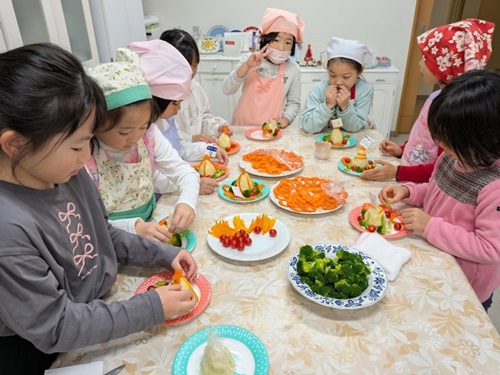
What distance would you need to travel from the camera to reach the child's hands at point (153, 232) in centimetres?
105

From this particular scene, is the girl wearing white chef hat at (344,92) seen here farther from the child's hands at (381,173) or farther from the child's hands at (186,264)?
the child's hands at (186,264)

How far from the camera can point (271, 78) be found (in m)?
2.26

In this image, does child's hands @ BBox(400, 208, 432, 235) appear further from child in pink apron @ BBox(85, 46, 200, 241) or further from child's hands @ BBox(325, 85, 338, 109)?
child's hands @ BBox(325, 85, 338, 109)

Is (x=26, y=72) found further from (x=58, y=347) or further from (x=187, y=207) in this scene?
A: (x=187, y=207)

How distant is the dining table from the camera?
0.72 m

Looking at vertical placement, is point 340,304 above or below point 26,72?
below

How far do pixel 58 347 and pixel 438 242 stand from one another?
3.23 feet

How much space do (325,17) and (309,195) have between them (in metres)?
3.11

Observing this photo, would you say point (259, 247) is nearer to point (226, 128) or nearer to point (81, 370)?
point (81, 370)

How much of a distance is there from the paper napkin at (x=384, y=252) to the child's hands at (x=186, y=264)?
0.47m

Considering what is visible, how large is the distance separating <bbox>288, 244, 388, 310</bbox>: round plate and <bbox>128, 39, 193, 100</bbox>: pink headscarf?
0.70 meters

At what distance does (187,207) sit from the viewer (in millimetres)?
1168

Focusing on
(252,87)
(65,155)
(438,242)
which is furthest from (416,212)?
(252,87)

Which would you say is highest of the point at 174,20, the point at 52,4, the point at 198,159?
the point at 52,4
